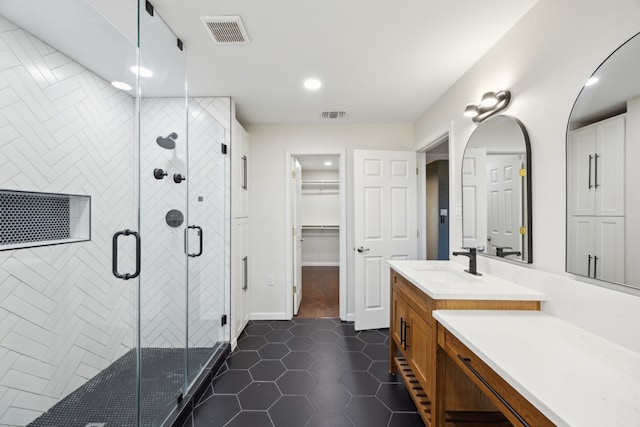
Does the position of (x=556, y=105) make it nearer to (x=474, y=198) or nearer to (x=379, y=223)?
(x=474, y=198)

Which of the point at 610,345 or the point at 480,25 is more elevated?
the point at 480,25

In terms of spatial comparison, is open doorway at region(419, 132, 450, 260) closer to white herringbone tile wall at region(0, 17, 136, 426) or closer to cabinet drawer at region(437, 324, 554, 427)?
cabinet drawer at region(437, 324, 554, 427)

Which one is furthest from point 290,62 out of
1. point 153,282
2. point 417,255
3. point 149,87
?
point 417,255

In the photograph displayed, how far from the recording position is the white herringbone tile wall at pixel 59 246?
1.37 meters

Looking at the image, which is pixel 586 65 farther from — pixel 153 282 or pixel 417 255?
pixel 153 282

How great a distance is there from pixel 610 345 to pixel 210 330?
254cm

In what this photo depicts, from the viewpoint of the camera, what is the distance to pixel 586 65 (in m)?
1.09

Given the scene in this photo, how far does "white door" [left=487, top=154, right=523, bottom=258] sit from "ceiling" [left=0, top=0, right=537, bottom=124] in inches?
31.6

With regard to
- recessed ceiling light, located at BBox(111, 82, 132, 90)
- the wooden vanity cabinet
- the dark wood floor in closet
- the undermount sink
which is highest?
recessed ceiling light, located at BBox(111, 82, 132, 90)

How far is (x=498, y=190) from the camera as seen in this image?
1.60m

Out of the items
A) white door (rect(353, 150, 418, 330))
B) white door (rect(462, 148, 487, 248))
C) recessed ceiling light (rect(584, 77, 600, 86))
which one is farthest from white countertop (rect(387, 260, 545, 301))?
recessed ceiling light (rect(584, 77, 600, 86))

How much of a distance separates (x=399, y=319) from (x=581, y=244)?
47.0 inches

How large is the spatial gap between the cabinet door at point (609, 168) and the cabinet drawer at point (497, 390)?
0.79 meters

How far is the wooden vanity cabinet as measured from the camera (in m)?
1.28
